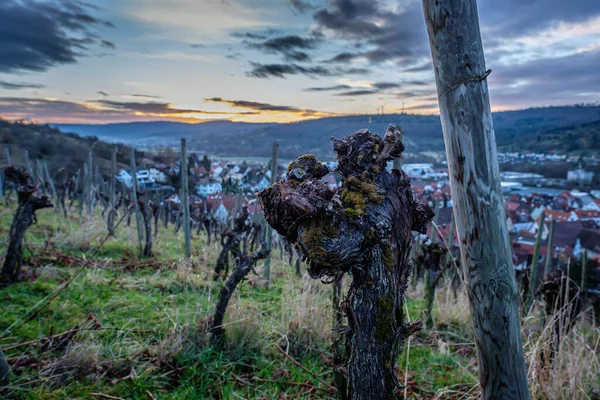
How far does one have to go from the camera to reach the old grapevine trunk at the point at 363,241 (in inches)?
55.4

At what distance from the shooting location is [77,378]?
2.57 meters

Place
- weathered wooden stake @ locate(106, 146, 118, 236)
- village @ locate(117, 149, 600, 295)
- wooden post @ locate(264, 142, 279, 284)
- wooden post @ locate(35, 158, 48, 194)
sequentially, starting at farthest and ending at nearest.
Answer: wooden post @ locate(35, 158, 48, 194) → village @ locate(117, 149, 600, 295) → weathered wooden stake @ locate(106, 146, 118, 236) → wooden post @ locate(264, 142, 279, 284)

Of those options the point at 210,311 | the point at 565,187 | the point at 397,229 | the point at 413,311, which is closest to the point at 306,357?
the point at 210,311

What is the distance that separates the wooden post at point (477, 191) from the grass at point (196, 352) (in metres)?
0.82

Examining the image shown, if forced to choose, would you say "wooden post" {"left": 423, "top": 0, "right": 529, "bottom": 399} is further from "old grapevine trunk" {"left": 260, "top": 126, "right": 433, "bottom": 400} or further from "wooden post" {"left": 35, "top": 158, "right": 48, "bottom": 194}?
"wooden post" {"left": 35, "top": 158, "right": 48, "bottom": 194}

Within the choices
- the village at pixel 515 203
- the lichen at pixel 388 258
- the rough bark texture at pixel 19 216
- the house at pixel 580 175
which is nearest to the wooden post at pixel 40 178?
the village at pixel 515 203

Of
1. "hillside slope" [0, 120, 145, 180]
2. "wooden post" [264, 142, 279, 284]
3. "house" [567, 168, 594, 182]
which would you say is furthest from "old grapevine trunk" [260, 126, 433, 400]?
"house" [567, 168, 594, 182]

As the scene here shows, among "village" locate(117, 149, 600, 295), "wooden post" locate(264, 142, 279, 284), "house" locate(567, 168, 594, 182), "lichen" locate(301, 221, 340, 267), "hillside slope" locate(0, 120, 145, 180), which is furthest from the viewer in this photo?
"house" locate(567, 168, 594, 182)

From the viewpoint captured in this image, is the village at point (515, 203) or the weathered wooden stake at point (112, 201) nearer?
the weathered wooden stake at point (112, 201)

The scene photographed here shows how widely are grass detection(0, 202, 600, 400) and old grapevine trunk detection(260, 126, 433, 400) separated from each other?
3.56ft

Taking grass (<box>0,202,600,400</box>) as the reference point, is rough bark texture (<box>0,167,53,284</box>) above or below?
above

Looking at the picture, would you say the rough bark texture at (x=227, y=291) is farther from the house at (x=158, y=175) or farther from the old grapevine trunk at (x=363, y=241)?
the house at (x=158, y=175)

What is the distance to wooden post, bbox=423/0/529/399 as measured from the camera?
157 cm

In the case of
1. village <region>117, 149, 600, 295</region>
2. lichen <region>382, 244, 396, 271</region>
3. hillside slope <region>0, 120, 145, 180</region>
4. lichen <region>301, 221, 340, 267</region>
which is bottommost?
village <region>117, 149, 600, 295</region>
